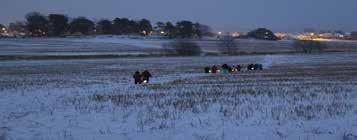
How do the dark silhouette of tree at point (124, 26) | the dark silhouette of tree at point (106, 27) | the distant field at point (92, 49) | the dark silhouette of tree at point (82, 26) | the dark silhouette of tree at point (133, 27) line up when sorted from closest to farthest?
the distant field at point (92, 49) → the dark silhouette of tree at point (82, 26) → the dark silhouette of tree at point (106, 27) → the dark silhouette of tree at point (124, 26) → the dark silhouette of tree at point (133, 27)

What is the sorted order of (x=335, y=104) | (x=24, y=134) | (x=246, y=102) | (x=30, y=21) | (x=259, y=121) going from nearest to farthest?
(x=24, y=134) → (x=259, y=121) → (x=335, y=104) → (x=246, y=102) → (x=30, y=21)

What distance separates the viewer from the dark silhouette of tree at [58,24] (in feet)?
585

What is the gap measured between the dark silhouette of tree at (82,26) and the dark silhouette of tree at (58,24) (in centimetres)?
240

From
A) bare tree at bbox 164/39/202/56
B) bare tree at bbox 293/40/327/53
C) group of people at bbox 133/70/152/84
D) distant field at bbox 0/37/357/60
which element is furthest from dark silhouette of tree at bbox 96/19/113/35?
group of people at bbox 133/70/152/84

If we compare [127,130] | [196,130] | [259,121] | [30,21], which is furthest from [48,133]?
[30,21]

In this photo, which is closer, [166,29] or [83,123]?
[83,123]

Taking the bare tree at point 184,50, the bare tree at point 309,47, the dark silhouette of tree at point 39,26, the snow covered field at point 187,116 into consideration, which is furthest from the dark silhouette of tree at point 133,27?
the snow covered field at point 187,116

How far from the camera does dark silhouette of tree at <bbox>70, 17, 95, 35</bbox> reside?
600ft

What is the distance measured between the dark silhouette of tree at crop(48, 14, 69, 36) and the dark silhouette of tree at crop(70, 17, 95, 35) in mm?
2397

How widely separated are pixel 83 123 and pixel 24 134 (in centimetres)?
193

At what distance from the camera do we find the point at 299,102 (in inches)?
686

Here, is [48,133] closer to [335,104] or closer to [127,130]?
[127,130]

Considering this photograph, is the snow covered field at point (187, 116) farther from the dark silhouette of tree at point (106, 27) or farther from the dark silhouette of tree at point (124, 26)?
the dark silhouette of tree at point (124, 26)

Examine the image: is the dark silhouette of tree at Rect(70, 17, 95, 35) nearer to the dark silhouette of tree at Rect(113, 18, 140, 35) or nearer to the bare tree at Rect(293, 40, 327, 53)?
the dark silhouette of tree at Rect(113, 18, 140, 35)
